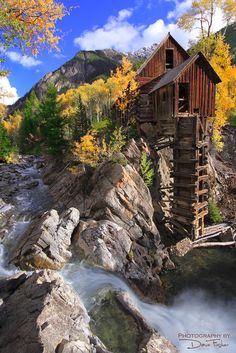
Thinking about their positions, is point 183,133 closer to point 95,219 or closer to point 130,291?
point 95,219

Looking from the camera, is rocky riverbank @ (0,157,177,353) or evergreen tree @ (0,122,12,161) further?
evergreen tree @ (0,122,12,161)

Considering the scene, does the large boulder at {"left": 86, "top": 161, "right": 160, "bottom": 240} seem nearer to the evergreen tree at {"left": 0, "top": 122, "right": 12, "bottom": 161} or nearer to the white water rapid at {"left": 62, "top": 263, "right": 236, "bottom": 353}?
the white water rapid at {"left": 62, "top": 263, "right": 236, "bottom": 353}

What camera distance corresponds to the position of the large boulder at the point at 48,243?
1524cm

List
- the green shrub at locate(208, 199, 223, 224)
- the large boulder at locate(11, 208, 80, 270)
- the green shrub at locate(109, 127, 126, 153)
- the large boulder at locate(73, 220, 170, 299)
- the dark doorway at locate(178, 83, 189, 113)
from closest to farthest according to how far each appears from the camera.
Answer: the large boulder at locate(11, 208, 80, 270) → the large boulder at locate(73, 220, 170, 299) → the green shrub at locate(109, 127, 126, 153) → the dark doorway at locate(178, 83, 189, 113) → the green shrub at locate(208, 199, 223, 224)

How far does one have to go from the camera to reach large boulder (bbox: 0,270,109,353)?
8.55 meters

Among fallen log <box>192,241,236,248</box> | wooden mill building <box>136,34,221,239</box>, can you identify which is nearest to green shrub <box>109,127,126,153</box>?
wooden mill building <box>136,34,221,239</box>

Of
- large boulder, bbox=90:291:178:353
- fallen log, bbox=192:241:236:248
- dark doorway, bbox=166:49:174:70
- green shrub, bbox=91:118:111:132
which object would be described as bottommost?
fallen log, bbox=192:241:236:248

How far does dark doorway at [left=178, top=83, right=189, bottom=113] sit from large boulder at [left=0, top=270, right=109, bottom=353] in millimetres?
18181

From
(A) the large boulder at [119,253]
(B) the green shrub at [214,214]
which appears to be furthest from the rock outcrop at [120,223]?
(B) the green shrub at [214,214]

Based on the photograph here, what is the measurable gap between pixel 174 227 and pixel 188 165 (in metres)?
5.46

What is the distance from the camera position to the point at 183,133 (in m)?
23.3

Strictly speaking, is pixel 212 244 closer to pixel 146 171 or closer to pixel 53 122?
pixel 146 171

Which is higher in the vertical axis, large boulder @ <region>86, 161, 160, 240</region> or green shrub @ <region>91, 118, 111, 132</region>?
green shrub @ <region>91, 118, 111, 132</region>

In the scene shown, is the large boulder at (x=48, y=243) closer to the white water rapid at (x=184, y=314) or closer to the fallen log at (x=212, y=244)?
the white water rapid at (x=184, y=314)
